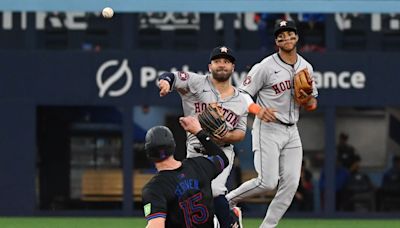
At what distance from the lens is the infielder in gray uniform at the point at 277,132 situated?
10945 millimetres

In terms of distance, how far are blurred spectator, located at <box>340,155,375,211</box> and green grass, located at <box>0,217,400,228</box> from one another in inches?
12.0

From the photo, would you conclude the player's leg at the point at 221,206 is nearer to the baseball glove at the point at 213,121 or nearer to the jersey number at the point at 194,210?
the baseball glove at the point at 213,121

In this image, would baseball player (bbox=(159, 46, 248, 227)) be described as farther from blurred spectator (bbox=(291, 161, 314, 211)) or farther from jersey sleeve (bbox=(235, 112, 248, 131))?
blurred spectator (bbox=(291, 161, 314, 211))

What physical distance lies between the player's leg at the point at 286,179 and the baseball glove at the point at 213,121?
54.6 inches

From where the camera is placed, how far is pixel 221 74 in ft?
34.1

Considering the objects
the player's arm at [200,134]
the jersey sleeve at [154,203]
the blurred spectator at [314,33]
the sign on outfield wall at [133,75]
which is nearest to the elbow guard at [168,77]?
the player's arm at [200,134]

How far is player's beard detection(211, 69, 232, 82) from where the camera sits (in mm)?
10383

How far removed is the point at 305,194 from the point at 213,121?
7757 millimetres

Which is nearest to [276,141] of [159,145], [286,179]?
[286,179]

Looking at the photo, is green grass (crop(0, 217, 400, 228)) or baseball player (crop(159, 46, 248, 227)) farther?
green grass (crop(0, 217, 400, 228))

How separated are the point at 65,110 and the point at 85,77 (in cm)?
50

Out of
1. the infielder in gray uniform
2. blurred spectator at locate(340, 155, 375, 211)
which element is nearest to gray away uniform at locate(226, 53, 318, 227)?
the infielder in gray uniform

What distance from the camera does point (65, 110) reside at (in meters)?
16.9

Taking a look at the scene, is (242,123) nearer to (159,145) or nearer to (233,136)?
(233,136)
